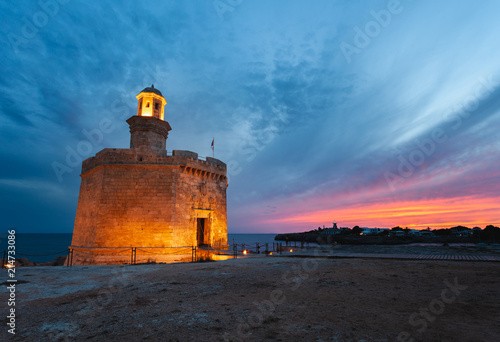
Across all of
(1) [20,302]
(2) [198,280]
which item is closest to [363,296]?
(2) [198,280]

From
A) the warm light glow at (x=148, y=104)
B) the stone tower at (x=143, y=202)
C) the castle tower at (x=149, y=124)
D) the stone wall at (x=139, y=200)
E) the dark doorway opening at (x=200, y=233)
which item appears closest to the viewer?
the stone tower at (x=143, y=202)

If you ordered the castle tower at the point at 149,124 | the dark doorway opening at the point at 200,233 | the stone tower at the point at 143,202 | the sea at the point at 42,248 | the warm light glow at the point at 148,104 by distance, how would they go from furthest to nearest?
the sea at the point at 42,248, the warm light glow at the point at 148,104, the dark doorway opening at the point at 200,233, the castle tower at the point at 149,124, the stone tower at the point at 143,202

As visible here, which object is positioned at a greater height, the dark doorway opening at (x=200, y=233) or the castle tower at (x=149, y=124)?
the castle tower at (x=149, y=124)

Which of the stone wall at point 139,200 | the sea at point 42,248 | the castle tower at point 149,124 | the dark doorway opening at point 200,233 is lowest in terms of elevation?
the sea at point 42,248

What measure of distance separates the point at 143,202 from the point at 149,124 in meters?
5.90

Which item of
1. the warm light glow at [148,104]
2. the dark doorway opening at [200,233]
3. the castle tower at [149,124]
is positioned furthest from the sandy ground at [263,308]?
the warm light glow at [148,104]

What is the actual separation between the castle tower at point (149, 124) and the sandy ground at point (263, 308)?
12.4 meters

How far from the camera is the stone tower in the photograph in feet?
53.0

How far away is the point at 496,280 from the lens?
724cm

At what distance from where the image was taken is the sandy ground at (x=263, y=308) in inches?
150

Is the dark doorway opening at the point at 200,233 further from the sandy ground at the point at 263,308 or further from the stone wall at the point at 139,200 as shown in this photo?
the sandy ground at the point at 263,308

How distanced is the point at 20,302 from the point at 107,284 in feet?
6.65

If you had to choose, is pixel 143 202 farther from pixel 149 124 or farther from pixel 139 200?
pixel 149 124

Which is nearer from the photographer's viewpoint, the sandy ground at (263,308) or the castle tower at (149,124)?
the sandy ground at (263,308)
